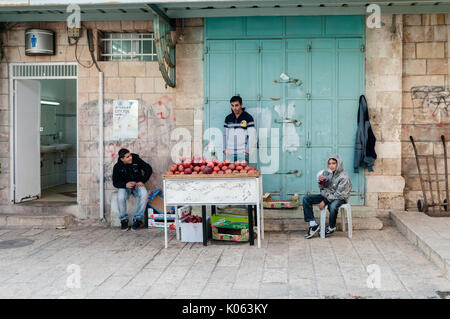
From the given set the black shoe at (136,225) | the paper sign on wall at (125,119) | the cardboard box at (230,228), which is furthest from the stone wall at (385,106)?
the paper sign on wall at (125,119)

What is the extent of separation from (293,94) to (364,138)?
56.2 inches

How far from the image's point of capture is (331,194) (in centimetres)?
841

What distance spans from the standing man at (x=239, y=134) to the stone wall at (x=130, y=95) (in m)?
0.70

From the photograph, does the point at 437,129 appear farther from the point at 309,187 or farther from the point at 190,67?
the point at 190,67

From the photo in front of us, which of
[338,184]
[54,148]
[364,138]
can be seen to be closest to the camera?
[338,184]

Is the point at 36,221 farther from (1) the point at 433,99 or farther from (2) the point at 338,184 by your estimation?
(1) the point at 433,99

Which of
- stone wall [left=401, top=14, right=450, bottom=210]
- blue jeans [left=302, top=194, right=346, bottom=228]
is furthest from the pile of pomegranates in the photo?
stone wall [left=401, top=14, right=450, bottom=210]

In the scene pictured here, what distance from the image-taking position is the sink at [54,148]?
12.6 metres

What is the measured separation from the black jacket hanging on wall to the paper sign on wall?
394cm

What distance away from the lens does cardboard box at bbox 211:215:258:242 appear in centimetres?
807

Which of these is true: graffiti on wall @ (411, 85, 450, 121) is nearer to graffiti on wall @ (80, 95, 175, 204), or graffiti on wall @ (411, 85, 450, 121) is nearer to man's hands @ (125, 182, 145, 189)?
graffiti on wall @ (80, 95, 175, 204)

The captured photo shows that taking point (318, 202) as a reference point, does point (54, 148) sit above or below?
above

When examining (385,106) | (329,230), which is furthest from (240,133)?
(385,106)
